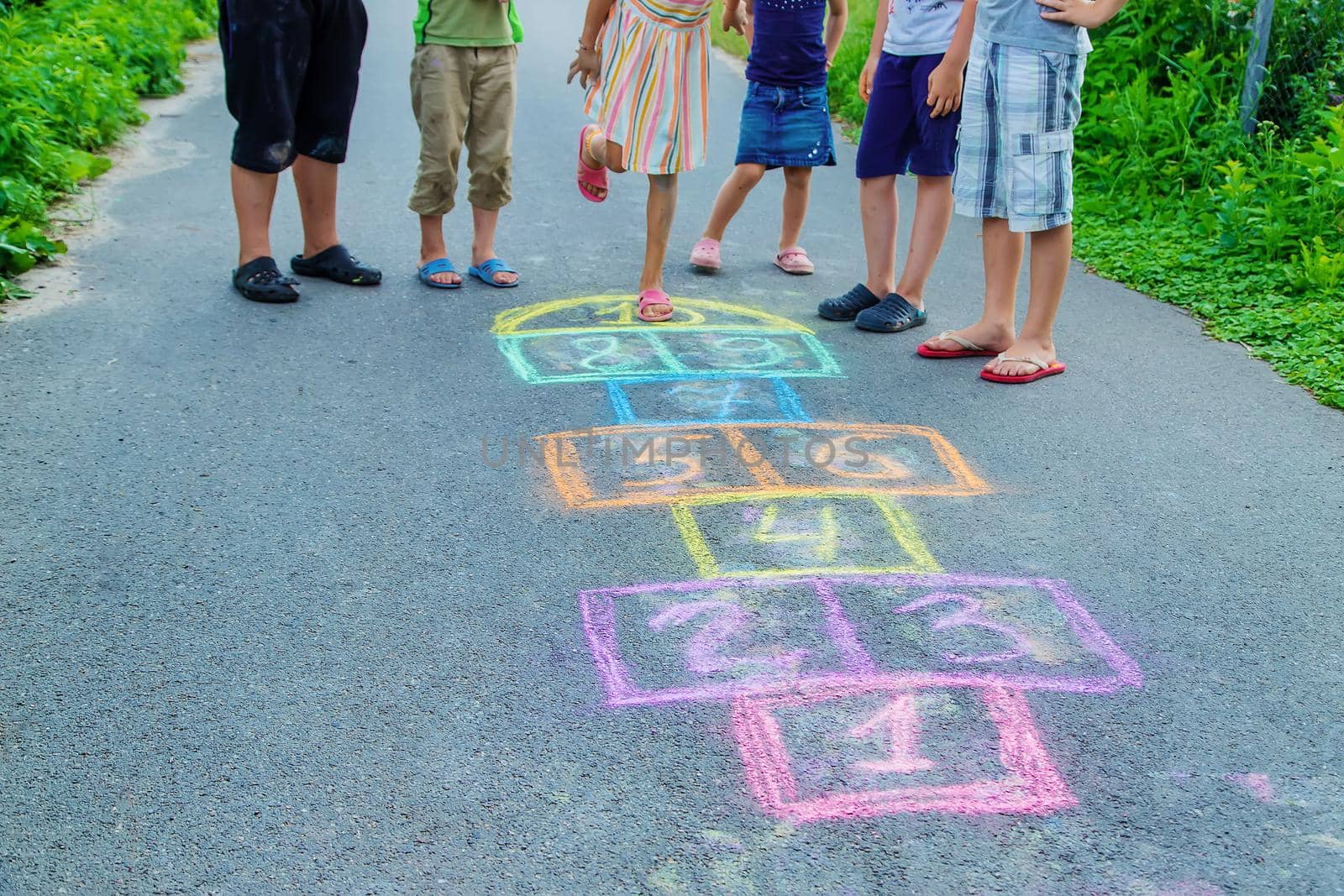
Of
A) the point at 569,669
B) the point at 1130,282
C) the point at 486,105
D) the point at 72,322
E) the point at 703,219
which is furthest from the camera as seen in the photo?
the point at 703,219

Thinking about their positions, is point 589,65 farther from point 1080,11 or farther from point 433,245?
point 1080,11

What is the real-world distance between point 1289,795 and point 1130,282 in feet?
11.6

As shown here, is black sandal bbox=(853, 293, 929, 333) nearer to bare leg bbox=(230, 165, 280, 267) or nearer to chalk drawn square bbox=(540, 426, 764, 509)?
chalk drawn square bbox=(540, 426, 764, 509)

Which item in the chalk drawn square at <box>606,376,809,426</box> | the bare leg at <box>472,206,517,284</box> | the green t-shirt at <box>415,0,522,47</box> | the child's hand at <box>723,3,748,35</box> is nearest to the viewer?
the chalk drawn square at <box>606,376,809,426</box>

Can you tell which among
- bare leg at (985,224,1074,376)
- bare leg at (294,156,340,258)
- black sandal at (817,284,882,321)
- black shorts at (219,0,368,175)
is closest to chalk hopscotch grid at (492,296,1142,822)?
black sandal at (817,284,882,321)

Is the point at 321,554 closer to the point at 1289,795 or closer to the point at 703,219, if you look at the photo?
the point at 1289,795

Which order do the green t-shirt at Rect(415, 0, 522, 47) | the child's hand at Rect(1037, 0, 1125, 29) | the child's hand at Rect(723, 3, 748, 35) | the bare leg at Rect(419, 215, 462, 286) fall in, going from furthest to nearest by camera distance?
the child's hand at Rect(723, 3, 748, 35) < the bare leg at Rect(419, 215, 462, 286) < the green t-shirt at Rect(415, 0, 522, 47) < the child's hand at Rect(1037, 0, 1125, 29)

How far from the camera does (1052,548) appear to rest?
2.93m

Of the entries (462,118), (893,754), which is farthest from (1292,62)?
(893,754)

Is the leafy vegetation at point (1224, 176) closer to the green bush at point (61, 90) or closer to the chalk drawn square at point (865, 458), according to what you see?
the chalk drawn square at point (865, 458)

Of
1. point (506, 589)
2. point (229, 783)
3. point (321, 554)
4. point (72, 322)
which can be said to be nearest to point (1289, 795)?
point (506, 589)

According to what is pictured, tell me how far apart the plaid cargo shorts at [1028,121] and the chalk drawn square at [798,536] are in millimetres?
1390

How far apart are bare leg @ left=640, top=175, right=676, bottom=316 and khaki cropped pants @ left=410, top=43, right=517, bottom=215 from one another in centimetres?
68

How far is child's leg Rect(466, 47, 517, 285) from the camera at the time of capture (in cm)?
459
